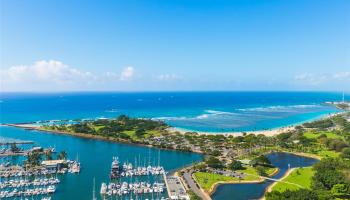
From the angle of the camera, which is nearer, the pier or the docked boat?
the pier

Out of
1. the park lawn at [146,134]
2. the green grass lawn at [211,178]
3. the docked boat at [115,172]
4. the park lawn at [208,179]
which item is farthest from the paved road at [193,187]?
the park lawn at [146,134]

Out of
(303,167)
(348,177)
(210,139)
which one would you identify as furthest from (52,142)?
(348,177)

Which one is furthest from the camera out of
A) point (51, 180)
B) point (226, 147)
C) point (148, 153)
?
point (226, 147)

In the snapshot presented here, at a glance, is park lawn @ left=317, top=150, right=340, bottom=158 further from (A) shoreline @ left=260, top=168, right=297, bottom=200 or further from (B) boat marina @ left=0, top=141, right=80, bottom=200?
(B) boat marina @ left=0, top=141, right=80, bottom=200

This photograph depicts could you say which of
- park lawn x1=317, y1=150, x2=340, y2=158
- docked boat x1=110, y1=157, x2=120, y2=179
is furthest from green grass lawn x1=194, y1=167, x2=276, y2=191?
park lawn x1=317, y1=150, x2=340, y2=158

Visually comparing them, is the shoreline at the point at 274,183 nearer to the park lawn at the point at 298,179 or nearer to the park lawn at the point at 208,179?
the park lawn at the point at 298,179

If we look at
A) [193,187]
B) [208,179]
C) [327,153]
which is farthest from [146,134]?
[327,153]

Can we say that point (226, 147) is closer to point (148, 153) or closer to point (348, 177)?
point (148, 153)
